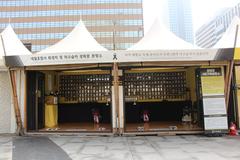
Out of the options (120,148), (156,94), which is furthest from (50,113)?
(120,148)

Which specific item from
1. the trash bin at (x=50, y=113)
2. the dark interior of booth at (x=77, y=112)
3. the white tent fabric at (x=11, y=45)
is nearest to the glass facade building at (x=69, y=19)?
the dark interior of booth at (x=77, y=112)

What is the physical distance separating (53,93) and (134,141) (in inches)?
210

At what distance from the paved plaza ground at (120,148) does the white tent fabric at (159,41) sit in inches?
149

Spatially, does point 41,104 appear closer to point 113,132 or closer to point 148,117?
point 113,132

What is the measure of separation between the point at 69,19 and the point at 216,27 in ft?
167

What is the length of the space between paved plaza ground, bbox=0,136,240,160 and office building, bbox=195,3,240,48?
77573 mm

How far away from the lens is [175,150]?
663 cm

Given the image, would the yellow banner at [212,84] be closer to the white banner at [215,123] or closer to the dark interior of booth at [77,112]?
the white banner at [215,123]

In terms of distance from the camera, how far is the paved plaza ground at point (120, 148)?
6043mm

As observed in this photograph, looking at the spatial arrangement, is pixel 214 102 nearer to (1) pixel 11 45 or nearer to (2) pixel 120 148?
(2) pixel 120 148

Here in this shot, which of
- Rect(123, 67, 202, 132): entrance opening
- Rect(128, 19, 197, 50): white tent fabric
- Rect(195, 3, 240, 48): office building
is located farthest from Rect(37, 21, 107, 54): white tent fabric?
Rect(195, 3, 240, 48): office building

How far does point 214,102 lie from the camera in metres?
8.81

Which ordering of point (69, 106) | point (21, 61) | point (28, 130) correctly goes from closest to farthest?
point (21, 61) < point (28, 130) < point (69, 106)

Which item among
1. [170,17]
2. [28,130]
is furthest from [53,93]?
[170,17]
